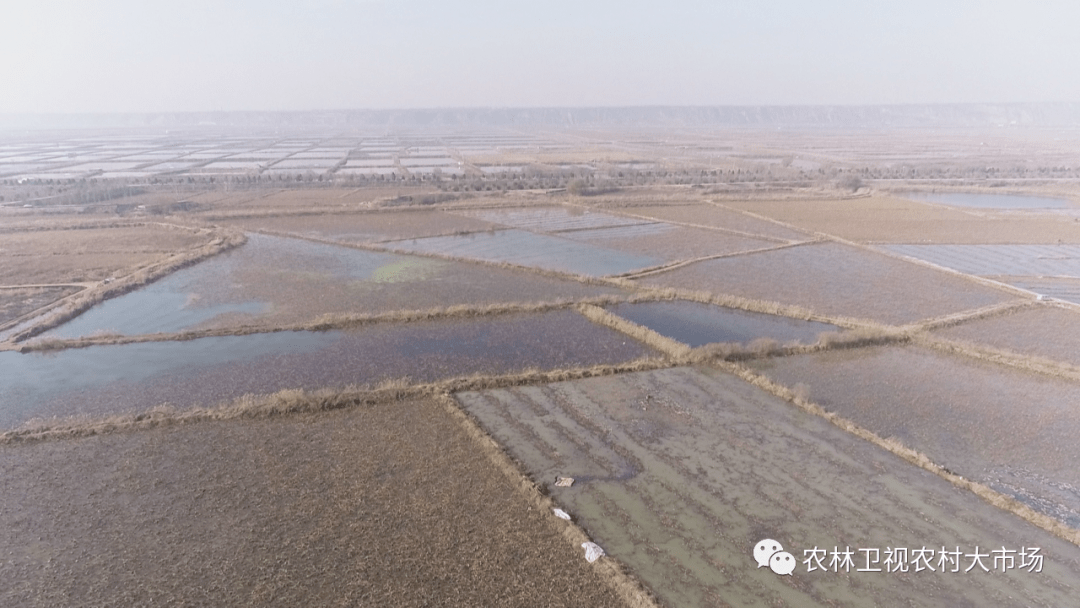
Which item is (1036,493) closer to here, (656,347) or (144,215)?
(656,347)

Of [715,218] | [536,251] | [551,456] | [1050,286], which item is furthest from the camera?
[715,218]

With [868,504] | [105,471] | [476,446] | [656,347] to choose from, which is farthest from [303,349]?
[868,504]

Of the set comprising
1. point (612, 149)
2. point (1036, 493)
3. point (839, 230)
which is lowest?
point (1036, 493)

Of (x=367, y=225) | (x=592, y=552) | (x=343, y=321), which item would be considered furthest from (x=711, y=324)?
(x=367, y=225)

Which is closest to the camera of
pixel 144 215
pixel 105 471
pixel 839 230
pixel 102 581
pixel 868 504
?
pixel 102 581

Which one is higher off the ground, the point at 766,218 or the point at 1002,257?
the point at 766,218

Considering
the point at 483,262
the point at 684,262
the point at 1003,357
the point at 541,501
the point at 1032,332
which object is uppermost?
the point at 483,262

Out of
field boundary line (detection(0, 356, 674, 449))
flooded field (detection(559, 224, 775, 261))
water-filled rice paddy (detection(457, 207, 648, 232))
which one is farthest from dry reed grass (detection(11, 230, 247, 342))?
flooded field (detection(559, 224, 775, 261))

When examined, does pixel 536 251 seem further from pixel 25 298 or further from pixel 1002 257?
pixel 1002 257
